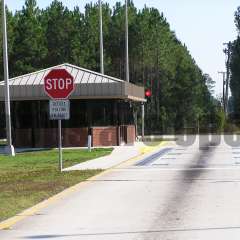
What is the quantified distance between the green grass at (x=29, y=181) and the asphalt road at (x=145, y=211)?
59 centimetres

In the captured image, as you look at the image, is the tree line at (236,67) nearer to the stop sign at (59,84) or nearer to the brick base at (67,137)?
the brick base at (67,137)

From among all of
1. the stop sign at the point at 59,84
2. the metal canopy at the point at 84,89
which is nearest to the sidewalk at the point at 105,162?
the stop sign at the point at 59,84

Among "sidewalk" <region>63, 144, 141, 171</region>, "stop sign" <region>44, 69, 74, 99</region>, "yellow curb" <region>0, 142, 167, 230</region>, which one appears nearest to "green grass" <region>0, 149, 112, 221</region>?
"yellow curb" <region>0, 142, 167, 230</region>

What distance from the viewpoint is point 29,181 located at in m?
18.3

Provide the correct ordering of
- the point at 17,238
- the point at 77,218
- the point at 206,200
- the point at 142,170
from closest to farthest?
1. the point at 17,238
2. the point at 77,218
3. the point at 206,200
4. the point at 142,170

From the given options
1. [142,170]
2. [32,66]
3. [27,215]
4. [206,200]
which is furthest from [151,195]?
[32,66]

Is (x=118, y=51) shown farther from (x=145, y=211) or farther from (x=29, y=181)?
(x=145, y=211)

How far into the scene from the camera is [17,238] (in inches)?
387

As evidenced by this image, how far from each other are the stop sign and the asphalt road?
107 inches

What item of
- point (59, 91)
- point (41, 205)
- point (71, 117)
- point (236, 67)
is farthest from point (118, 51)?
point (41, 205)

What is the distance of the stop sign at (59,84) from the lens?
67.5 feet

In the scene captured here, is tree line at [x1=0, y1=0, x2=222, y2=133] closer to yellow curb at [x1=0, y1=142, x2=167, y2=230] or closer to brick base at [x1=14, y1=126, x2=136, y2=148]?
brick base at [x1=14, y1=126, x2=136, y2=148]

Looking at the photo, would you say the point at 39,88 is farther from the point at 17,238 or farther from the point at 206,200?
the point at 17,238

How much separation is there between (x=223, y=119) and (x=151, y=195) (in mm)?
52800
